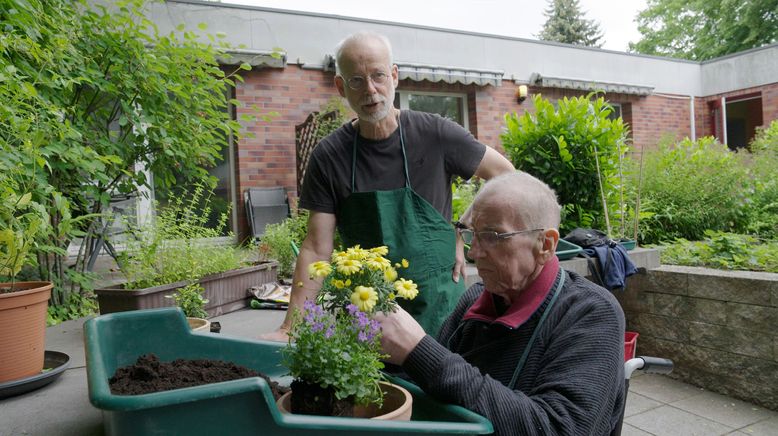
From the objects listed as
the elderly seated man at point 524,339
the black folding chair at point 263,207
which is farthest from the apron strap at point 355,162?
the black folding chair at point 263,207

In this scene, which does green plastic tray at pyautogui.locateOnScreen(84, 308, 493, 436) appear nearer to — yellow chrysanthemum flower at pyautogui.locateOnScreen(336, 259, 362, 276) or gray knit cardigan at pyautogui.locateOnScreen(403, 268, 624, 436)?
gray knit cardigan at pyautogui.locateOnScreen(403, 268, 624, 436)

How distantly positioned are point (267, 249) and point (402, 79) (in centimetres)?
490

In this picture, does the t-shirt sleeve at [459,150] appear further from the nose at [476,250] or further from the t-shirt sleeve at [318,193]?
the nose at [476,250]

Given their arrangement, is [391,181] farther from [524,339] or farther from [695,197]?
[695,197]

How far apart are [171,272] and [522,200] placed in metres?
1.97

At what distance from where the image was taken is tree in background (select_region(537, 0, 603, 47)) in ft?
95.3

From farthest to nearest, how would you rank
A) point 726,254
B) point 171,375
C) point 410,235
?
point 726,254 → point 410,235 → point 171,375

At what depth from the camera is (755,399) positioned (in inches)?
150

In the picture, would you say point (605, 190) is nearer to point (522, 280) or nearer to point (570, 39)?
point (522, 280)

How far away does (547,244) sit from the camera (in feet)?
4.82

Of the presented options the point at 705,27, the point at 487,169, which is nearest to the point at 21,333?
the point at 487,169

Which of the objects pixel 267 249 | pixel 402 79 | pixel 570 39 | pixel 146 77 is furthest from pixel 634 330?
pixel 570 39

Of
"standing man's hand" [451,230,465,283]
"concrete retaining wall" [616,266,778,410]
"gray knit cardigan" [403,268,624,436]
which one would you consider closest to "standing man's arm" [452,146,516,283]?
"standing man's hand" [451,230,465,283]

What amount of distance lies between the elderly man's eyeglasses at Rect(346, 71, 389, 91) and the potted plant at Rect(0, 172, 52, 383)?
114cm
